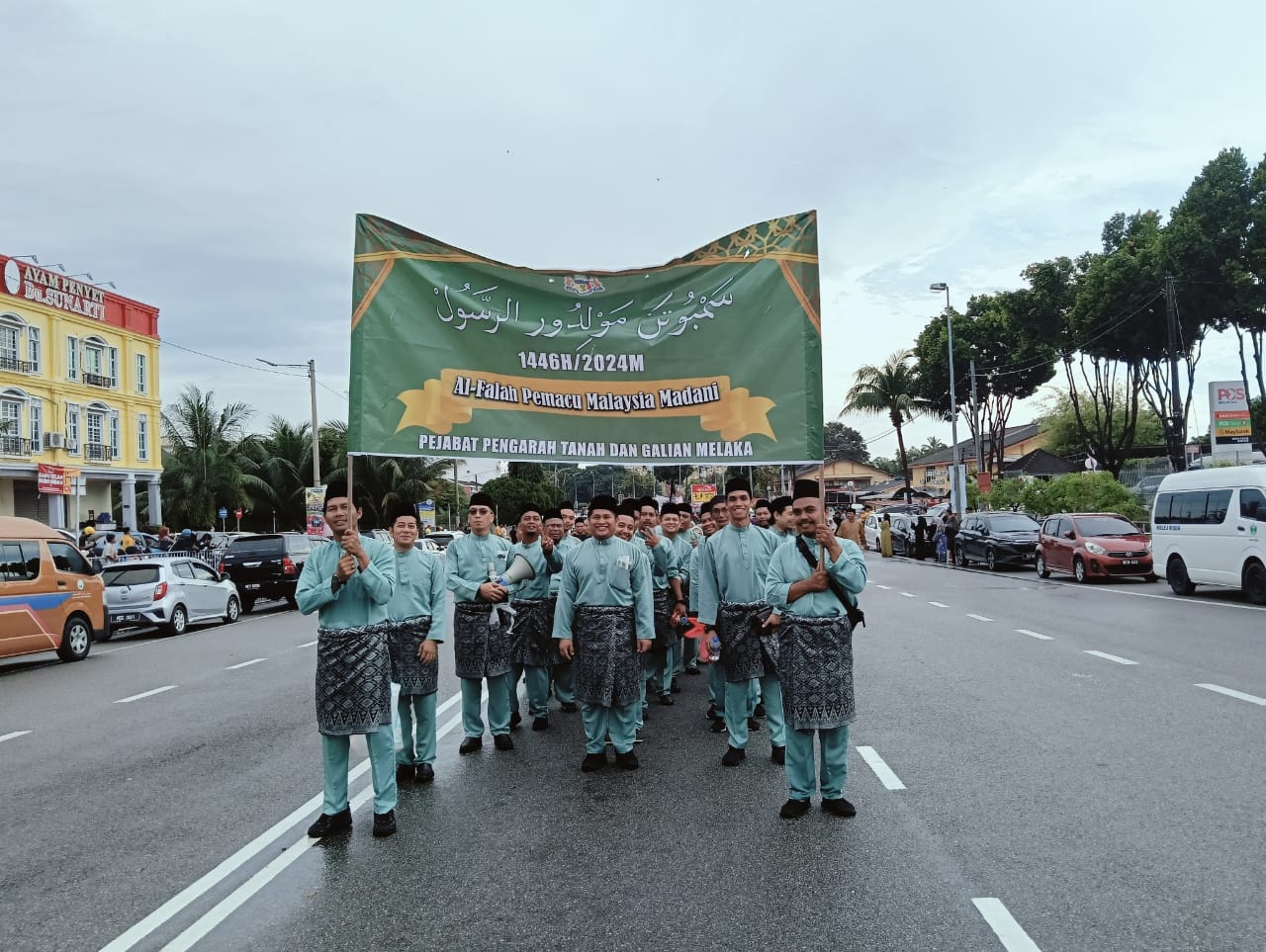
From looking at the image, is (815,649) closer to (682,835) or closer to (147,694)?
(682,835)

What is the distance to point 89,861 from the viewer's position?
4.72m

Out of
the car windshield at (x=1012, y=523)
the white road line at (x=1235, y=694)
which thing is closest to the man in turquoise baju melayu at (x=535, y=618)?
the white road line at (x=1235, y=694)

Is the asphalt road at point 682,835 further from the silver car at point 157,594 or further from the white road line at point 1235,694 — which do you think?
the silver car at point 157,594

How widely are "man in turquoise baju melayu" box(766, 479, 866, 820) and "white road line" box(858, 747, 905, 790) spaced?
0.65 meters

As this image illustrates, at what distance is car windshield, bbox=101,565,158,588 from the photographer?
16.1 metres

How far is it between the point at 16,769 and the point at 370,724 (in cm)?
355

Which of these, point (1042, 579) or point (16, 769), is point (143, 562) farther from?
point (1042, 579)

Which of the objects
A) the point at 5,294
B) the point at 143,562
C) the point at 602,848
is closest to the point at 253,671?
the point at 143,562

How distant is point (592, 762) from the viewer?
6227 millimetres

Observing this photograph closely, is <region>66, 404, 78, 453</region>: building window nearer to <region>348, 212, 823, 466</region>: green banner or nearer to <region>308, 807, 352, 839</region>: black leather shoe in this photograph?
<region>348, 212, 823, 466</region>: green banner

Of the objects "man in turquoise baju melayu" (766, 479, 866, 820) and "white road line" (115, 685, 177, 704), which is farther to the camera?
"white road line" (115, 685, 177, 704)

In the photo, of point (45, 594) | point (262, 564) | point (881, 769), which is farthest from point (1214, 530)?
point (262, 564)

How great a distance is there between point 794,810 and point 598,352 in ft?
9.51

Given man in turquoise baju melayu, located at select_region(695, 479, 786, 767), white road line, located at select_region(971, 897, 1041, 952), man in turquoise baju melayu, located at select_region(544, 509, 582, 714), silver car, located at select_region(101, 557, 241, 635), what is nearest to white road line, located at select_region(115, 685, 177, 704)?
man in turquoise baju melayu, located at select_region(544, 509, 582, 714)
